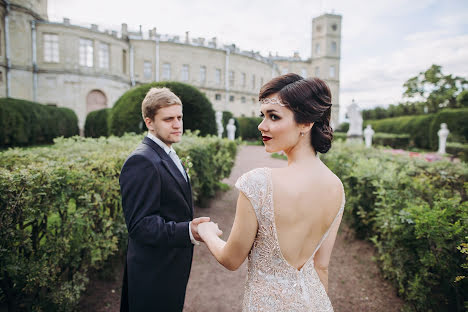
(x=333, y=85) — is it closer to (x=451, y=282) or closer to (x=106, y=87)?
(x=106, y=87)

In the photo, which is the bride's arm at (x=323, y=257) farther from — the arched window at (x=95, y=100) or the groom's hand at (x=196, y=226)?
the arched window at (x=95, y=100)

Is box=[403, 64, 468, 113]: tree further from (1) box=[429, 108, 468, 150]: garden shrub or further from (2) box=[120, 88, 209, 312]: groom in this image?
(2) box=[120, 88, 209, 312]: groom

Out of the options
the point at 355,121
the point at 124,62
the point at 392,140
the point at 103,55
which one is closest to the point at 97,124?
the point at 103,55

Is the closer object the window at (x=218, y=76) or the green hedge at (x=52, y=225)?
the green hedge at (x=52, y=225)

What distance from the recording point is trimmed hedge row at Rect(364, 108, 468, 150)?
1931 cm

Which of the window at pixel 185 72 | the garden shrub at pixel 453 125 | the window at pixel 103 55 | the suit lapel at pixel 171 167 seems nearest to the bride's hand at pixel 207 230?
the suit lapel at pixel 171 167

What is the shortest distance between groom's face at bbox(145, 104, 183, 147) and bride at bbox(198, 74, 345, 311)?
87 centimetres

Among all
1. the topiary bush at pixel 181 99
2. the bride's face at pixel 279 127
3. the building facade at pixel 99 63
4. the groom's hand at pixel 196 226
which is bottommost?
the groom's hand at pixel 196 226

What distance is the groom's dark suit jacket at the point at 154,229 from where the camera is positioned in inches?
70.1

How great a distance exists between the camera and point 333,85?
196ft

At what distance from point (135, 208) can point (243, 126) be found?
28603 millimetres

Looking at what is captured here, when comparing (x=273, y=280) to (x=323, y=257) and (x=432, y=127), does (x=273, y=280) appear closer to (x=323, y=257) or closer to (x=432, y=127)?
(x=323, y=257)

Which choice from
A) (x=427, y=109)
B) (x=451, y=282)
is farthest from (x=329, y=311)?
(x=427, y=109)

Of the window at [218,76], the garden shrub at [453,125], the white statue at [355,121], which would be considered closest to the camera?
the white statue at [355,121]
